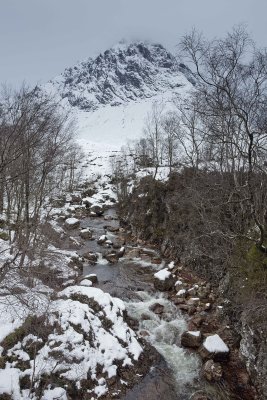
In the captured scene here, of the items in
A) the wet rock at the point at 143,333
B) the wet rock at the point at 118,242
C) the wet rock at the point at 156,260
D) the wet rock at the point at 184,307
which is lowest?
the wet rock at the point at 143,333

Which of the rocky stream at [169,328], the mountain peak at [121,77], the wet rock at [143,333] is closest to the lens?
the rocky stream at [169,328]

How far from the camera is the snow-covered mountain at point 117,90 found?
347ft

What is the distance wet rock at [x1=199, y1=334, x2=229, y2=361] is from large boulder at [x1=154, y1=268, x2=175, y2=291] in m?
5.19

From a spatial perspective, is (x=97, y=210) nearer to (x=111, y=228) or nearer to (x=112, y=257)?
(x=111, y=228)

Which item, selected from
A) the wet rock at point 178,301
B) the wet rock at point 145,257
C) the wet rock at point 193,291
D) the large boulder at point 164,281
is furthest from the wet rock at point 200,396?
the wet rock at point 145,257

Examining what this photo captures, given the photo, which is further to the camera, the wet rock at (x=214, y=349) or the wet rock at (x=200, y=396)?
the wet rock at (x=214, y=349)

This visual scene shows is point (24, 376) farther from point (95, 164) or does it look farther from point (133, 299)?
point (95, 164)

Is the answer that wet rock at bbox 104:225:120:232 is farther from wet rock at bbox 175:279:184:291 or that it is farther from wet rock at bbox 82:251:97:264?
wet rock at bbox 175:279:184:291

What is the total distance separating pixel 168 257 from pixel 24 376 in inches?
539

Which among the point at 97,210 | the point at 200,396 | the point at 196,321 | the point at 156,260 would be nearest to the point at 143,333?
the point at 196,321

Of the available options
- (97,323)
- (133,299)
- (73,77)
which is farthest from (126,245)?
(73,77)

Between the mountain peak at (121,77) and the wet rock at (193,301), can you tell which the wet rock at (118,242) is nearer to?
the wet rock at (193,301)

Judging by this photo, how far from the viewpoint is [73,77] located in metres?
186

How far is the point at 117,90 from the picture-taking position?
504 feet
